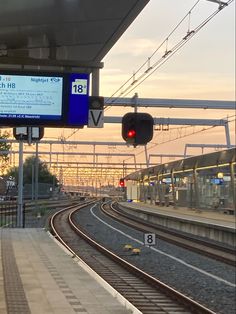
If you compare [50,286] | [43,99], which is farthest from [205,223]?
[43,99]

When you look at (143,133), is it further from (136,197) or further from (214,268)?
(136,197)

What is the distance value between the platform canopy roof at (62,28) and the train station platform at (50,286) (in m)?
3.73

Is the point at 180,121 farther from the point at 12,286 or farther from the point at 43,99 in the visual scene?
the point at 43,99

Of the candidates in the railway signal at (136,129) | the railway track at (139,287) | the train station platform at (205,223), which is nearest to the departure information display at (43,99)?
the railway signal at (136,129)

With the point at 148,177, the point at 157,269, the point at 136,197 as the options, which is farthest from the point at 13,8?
the point at 136,197

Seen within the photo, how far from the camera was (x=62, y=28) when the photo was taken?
9.09m

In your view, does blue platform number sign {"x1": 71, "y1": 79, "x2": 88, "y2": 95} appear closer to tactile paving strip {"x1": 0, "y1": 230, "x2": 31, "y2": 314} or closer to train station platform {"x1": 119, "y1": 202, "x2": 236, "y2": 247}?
tactile paving strip {"x1": 0, "y1": 230, "x2": 31, "y2": 314}

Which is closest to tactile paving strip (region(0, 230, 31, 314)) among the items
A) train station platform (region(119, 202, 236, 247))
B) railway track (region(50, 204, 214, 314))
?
railway track (region(50, 204, 214, 314))

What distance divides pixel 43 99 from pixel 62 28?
116 centimetres

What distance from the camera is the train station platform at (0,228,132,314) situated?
8.84m

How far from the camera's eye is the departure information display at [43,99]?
9430mm

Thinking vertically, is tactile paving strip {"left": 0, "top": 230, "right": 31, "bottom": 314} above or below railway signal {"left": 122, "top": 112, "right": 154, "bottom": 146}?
below

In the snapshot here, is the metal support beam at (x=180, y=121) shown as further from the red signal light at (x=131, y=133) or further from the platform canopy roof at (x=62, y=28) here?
the red signal light at (x=131, y=133)

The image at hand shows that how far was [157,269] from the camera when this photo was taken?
16719 millimetres
